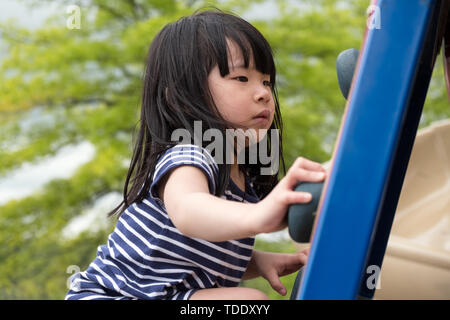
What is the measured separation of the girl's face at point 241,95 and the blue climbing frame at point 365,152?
1.06ft

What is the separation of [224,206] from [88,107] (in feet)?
12.7

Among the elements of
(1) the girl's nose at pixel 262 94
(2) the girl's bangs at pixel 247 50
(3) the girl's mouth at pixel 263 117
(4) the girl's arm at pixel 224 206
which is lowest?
(4) the girl's arm at pixel 224 206

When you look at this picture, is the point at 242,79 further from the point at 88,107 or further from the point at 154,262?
the point at 88,107

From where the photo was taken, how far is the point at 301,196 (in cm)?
54

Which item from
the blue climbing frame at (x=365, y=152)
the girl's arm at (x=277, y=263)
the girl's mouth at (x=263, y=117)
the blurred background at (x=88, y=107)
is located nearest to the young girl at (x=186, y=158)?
the girl's mouth at (x=263, y=117)

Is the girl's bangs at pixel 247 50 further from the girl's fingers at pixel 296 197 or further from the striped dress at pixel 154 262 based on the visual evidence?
the girl's fingers at pixel 296 197

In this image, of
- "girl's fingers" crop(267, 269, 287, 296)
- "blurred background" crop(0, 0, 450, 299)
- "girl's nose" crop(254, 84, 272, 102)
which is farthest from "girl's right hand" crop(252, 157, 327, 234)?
"blurred background" crop(0, 0, 450, 299)

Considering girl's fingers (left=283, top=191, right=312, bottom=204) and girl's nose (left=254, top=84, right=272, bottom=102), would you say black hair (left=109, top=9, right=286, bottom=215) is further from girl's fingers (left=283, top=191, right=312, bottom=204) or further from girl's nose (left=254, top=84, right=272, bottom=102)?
girl's fingers (left=283, top=191, right=312, bottom=204)

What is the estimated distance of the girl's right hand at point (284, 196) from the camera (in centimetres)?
55

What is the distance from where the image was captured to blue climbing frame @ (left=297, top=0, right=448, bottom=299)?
509 mm

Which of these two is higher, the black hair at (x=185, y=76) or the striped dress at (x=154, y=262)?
the black hair at (x=185, y=76)

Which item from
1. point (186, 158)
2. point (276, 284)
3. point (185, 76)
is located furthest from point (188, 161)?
point (276, 284)

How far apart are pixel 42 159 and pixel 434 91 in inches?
113
